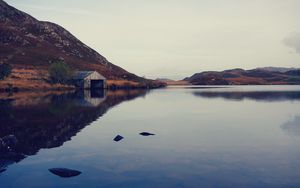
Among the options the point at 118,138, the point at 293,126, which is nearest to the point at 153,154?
the point at 118,138

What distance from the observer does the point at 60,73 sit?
144m

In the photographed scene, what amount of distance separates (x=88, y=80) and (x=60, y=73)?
16.2 m

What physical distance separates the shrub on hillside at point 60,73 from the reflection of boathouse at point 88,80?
5.17 meters

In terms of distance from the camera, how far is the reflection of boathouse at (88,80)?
503ft

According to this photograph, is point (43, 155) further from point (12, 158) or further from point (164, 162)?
point (164, 162)

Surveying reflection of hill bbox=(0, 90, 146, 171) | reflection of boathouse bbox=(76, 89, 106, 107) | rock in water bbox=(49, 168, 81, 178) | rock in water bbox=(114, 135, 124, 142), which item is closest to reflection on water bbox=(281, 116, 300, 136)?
rock in water bbox=(114, 135, 124, 142)

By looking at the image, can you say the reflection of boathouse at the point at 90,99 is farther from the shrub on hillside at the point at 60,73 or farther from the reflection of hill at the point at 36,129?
the shrub on hillside at the point at 60,73

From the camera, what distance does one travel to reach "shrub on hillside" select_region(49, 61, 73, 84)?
142 m

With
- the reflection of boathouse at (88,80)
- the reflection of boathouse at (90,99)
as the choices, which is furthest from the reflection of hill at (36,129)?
the reflection of boathouse at (88,80)

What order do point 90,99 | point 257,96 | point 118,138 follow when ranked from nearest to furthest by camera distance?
1. point 118,138
2. point 90,99
3. point 257,96

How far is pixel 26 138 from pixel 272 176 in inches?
945

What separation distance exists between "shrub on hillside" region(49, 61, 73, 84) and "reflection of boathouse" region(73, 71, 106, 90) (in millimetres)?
5170

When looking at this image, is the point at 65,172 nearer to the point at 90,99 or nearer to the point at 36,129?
the point at 36,129

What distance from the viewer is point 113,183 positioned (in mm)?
20094
